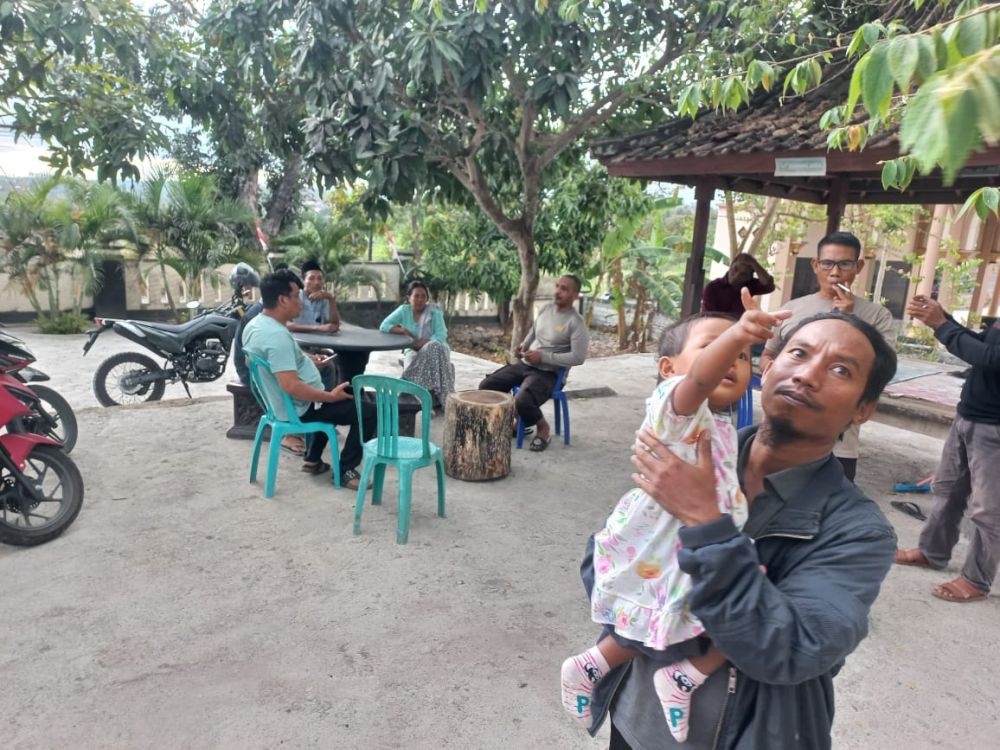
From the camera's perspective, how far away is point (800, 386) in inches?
45.5

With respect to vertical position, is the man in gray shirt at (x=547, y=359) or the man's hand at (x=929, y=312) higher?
the man's hand at (x=929, y=312)

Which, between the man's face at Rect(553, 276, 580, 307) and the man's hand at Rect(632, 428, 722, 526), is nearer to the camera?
the man's hand at Rect(632, 428, 722, 526)

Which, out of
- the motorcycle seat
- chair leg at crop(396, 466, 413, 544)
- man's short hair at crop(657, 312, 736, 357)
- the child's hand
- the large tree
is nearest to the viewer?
the child's hand

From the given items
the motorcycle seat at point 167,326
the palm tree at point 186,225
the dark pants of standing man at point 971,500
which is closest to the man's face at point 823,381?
the dark pants of standing man at point 971,500

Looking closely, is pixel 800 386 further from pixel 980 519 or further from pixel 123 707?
pixel 980 519

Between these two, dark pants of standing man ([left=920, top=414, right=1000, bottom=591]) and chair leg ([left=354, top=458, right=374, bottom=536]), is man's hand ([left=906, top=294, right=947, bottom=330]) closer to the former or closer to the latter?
dark pants of standing man ([left=920, top=414, right=1000, bottom=591])

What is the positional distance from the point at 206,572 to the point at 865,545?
3.19 metres

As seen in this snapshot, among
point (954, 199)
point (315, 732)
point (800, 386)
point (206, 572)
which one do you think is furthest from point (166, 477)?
point (954, 199)

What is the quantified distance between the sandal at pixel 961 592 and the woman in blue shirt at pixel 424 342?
11.9ft

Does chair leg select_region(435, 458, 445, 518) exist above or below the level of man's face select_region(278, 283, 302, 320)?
below

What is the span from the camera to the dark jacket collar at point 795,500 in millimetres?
1146

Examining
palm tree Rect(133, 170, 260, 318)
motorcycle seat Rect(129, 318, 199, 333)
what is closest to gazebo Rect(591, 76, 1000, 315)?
motorcycle seat Rect(129, 318, 199, 333)

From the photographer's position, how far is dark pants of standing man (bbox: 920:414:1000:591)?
3387 mm

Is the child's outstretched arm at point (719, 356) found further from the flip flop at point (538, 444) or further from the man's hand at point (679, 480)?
the flip flop at point (538, 444)
